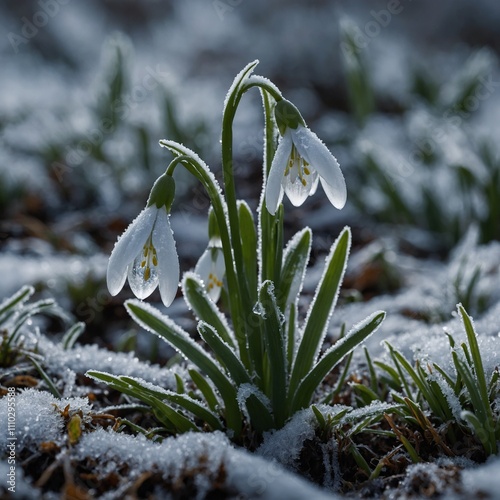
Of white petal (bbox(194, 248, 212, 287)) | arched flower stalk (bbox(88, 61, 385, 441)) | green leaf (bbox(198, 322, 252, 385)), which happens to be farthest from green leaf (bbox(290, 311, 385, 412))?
white petal (bbox(194, 248, 212, 287))

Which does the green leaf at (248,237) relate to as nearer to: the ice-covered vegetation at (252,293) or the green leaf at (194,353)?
the ice-covered vegetation at (252,293)

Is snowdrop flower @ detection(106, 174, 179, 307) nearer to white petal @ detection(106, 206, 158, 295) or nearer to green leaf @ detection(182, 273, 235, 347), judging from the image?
white petal @ detection(106, 206, 158, 295)

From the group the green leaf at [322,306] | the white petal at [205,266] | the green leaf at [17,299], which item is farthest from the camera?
the green leaf at [17,299]

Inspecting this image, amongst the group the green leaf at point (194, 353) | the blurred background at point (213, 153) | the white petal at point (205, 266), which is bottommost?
the green leaf at point (194, 353)

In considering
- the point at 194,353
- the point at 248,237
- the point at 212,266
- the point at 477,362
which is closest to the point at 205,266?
the point at 212,266

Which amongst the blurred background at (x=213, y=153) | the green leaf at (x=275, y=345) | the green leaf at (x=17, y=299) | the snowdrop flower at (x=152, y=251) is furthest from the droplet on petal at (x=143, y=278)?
the blurred background at (x=213, y=153)

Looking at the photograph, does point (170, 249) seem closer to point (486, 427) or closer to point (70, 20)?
point (486, 427)

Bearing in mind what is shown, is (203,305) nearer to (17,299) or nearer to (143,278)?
(143,278)

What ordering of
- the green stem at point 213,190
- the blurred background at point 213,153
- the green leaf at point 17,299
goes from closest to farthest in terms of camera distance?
the green stem at point 213,190 → the green leaf at point 17,299 → the blurred background at point 213,153
